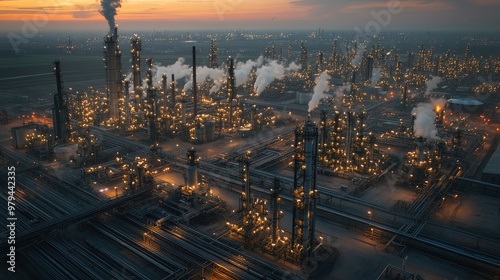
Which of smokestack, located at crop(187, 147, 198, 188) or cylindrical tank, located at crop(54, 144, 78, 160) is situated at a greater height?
smokestack, located at crop(187, 147, 198, 188)

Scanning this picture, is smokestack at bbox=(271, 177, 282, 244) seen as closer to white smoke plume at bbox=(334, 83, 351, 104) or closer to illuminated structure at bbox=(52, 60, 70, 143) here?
illuminated structure at bbox=(52, 60, 70, 143)

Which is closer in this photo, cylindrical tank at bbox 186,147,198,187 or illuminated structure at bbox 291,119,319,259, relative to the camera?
illuminated structure at bbox 291,119,319,259

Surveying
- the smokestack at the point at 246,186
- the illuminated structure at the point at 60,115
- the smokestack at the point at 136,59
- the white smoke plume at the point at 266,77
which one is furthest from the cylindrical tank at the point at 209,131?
the white smoke plume at the point at 266,77

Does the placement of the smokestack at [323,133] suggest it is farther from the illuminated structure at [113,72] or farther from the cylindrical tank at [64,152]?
the illuminated structure at [113,72]

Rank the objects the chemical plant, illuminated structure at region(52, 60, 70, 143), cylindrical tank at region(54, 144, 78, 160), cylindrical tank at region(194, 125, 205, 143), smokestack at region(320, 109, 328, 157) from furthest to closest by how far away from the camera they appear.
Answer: cylindrical tank at region(194, 125, 205, 143)
illuminated structure at region(52, 60, 70, 143)
cylindrical tank at region(54, 144, 78, 160)
smokestack at region(320, 109, 328, 157)
the chemical plant

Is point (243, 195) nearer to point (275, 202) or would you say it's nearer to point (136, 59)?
point (275, 202)

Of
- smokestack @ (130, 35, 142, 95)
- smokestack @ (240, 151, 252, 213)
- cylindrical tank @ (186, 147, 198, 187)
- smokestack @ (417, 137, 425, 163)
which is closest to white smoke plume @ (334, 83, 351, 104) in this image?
smokestack @ (130, 35, 142, 95)

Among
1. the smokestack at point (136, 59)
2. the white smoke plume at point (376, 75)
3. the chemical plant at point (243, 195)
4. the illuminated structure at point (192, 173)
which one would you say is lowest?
the chemical plant at point (243, 195)
